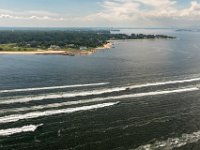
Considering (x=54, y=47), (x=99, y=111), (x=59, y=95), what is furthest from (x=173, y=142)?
(x=54, y=47)

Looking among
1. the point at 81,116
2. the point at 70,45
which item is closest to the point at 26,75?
the point at 81,116

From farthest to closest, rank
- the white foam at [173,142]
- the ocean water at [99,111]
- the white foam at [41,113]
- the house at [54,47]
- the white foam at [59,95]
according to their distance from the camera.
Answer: the house at [54,47] → the white foam at [59,95] → the white foam at [41,113] → the ocean water at [99,111] → the white foam at [173,142]

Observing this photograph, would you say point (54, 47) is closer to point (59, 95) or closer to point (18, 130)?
point (59, 95)

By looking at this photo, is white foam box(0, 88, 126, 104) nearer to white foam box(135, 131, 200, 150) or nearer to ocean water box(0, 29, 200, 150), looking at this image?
ocean water box(0, 29, 200, 150)

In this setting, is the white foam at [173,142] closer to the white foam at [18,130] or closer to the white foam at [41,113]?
the white foam at [18,130]

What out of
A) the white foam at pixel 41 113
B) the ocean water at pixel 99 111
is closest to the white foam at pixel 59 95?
the ocean water at pixel 99 111

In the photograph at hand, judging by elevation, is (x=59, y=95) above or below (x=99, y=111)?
above

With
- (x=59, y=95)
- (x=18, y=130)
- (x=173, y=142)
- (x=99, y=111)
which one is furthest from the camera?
(x=59, y=95)

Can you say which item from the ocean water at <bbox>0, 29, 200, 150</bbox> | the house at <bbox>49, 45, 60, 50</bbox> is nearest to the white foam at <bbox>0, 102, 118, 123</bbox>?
the ocean water at <bbox>0, 29, 200, 150</bbox>
